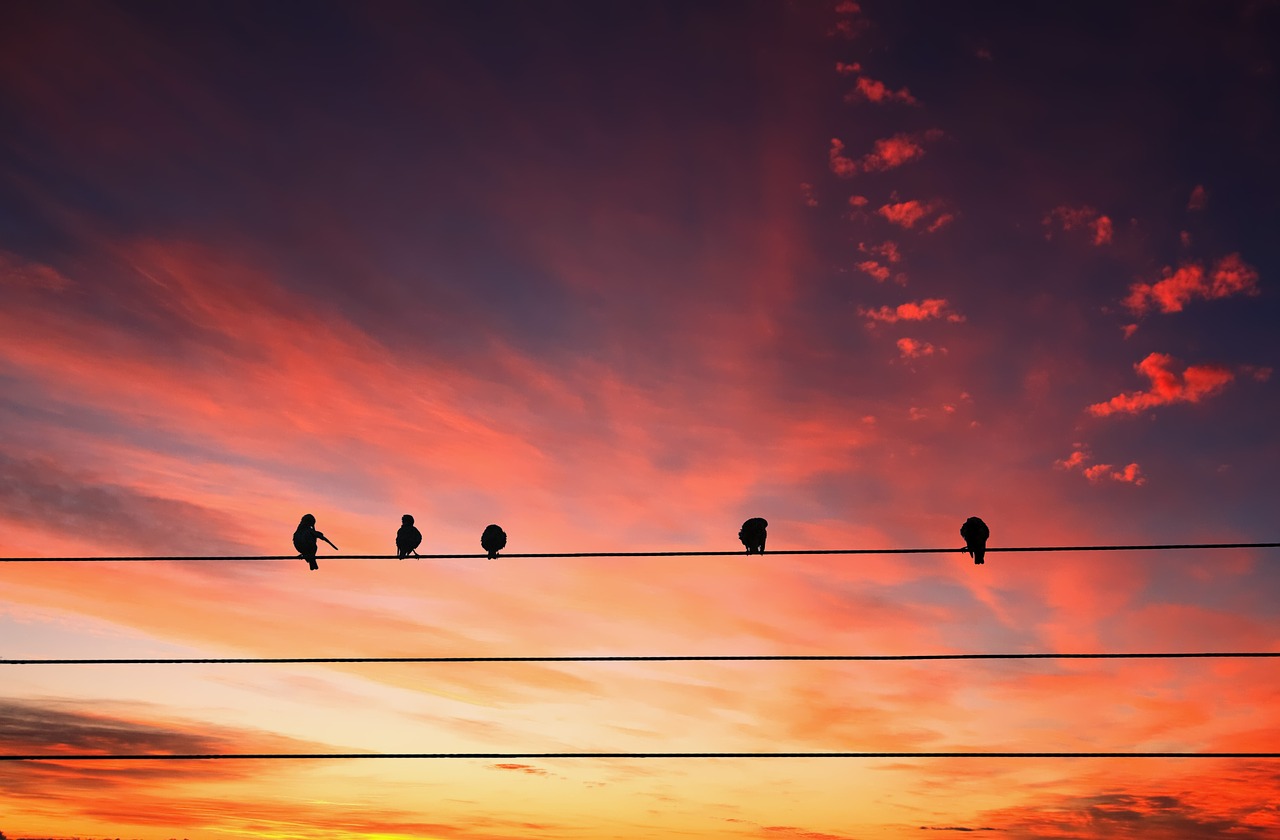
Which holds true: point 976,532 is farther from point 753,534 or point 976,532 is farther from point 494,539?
point 494,539

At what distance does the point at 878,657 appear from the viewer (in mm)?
14695

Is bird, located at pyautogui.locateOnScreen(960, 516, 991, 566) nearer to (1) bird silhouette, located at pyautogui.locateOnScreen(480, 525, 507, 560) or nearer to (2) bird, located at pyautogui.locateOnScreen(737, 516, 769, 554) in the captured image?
(2) bird, located at pyautogui.locateOnScreen(737, 516, 769, 554)

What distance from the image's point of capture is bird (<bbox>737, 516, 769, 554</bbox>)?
24.1 meters

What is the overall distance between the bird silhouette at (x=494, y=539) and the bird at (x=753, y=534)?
17.5 ft

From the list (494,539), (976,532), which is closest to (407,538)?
(494,539)

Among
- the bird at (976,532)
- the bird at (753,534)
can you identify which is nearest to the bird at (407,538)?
the bird at (753,534)

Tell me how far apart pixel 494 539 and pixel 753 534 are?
579 cm

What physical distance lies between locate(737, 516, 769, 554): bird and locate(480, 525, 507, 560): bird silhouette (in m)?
5.33

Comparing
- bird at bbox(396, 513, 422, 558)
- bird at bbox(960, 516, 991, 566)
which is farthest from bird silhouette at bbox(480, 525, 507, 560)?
bird at bbox(960, 516, 991, 566)

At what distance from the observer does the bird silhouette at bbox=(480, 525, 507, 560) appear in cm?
2430

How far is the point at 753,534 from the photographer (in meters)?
24.3

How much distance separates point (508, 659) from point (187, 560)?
505 cm

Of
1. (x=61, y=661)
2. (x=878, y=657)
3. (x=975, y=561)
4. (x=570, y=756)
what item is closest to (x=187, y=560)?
(x=61, y=661)

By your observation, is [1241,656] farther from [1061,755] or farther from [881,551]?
[881,551]
